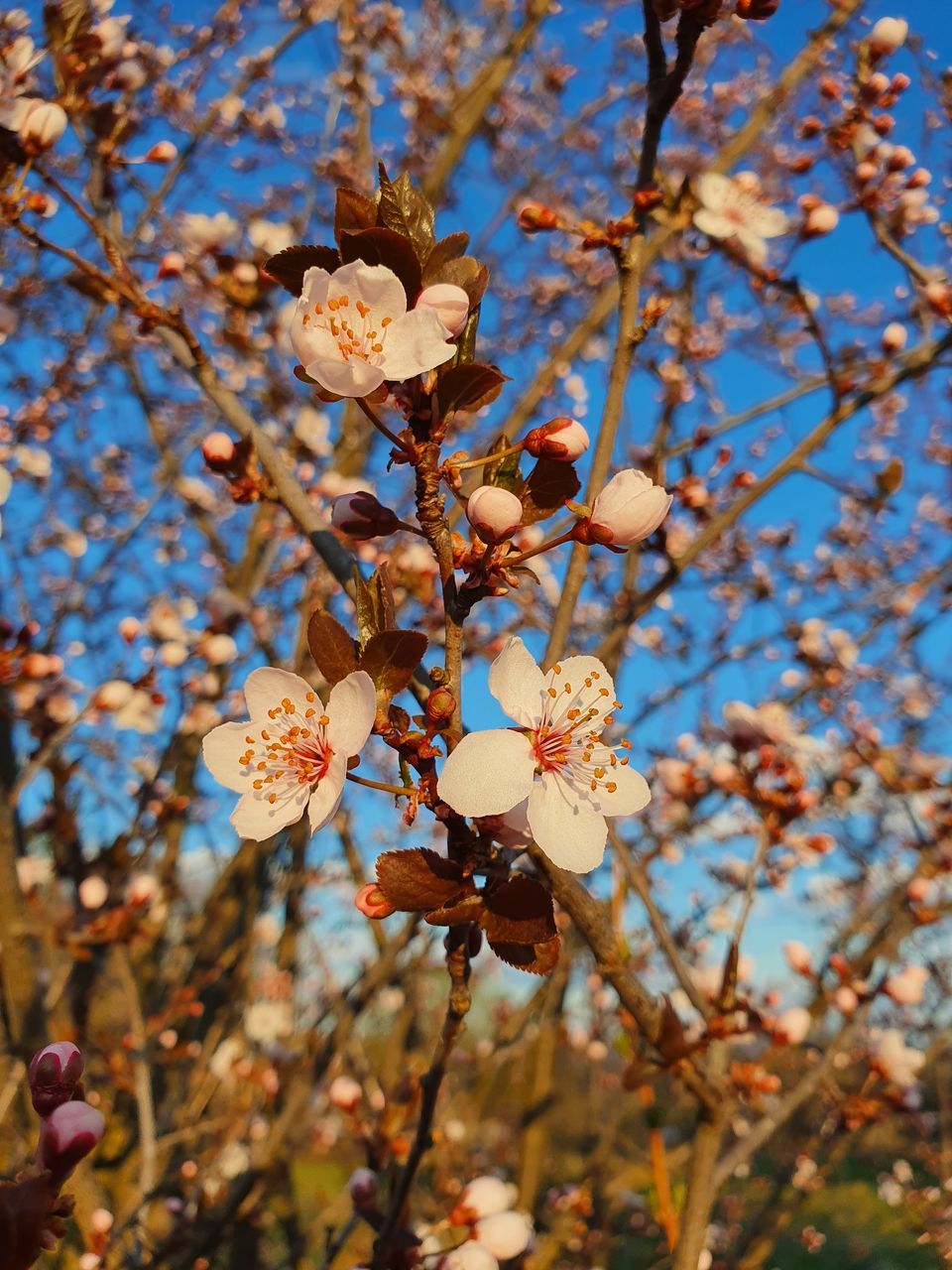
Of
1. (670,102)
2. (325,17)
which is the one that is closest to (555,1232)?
(670,102)

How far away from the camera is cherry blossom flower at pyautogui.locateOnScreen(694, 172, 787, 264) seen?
1.96 metres

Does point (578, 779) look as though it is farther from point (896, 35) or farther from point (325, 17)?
point (325, 17)

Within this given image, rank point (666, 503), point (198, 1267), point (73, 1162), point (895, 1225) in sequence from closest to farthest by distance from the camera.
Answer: point (73, 1162) < point (666, 503) < point (198, 1267) < point (895, 1225)

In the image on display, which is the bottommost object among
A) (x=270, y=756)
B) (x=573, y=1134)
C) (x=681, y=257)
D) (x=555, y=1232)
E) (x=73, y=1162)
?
(x=573, y=1134)

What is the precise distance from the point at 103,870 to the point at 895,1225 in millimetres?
→ 5948

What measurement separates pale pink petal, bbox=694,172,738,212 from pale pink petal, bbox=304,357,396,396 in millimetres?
1317

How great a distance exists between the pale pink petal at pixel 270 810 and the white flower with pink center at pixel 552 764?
250 mm

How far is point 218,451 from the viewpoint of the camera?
1.26 metres

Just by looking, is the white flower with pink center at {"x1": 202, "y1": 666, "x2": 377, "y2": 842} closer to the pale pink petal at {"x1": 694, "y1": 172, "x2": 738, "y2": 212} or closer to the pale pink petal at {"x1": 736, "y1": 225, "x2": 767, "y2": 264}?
the pale pink petal at {"x1": 694, "y1": 172, "x2": 738, "y2": 212}

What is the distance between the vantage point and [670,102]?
1.30 metres

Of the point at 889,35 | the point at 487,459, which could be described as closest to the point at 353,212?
the point at 487,459

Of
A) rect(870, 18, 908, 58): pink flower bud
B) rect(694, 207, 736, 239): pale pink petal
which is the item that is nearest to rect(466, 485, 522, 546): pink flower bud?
rect(694, 207, 736, 239): pale pink petal

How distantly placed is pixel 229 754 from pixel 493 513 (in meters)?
0.46

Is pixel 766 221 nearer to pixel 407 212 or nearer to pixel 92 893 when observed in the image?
pixel 407 212
